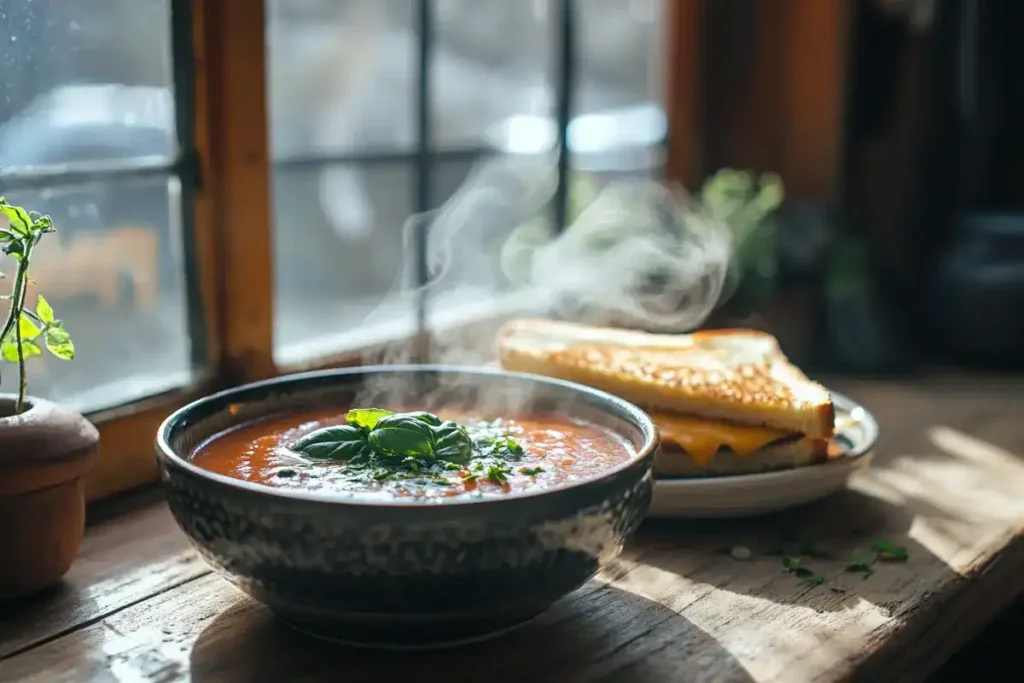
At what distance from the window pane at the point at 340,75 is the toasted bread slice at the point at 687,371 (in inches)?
15.9

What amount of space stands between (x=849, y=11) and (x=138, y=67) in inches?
53.8

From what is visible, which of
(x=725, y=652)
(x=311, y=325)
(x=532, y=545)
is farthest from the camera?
(x=311, y=325)

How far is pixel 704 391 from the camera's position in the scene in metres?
1.32

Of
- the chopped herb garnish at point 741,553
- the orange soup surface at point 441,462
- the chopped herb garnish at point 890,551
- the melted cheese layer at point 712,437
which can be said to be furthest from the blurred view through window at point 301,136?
the chopped herb garnish at point 890,551

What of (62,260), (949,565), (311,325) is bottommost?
(949,565)

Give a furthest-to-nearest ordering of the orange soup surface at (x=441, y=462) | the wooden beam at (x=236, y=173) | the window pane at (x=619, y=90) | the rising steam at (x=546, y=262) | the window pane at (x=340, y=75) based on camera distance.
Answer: the window pane at (x=619, y=90) → the rising steam at (x=546, y=262) → the window pane at (x=340, y=75) → the wooden beam at (x=236, y=173) → the orange soup surface at (x=441, y=462)

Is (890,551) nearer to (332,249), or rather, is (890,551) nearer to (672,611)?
(672,611)

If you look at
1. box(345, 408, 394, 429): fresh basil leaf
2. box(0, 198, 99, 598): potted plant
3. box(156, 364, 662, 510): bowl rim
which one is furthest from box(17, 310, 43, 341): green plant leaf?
box(345, 408, 394, 429): fresh basil leaf

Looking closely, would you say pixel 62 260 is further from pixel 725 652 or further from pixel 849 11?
pixel 849 11

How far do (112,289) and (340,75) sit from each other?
20.5 inches

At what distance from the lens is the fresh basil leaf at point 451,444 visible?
39.1 inches

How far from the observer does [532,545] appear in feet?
2.81

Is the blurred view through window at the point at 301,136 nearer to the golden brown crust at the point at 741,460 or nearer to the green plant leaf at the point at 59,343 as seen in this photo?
A: the green plant leaf at the point at 59,343

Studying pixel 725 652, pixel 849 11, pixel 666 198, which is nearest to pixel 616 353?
pixel 725 652
